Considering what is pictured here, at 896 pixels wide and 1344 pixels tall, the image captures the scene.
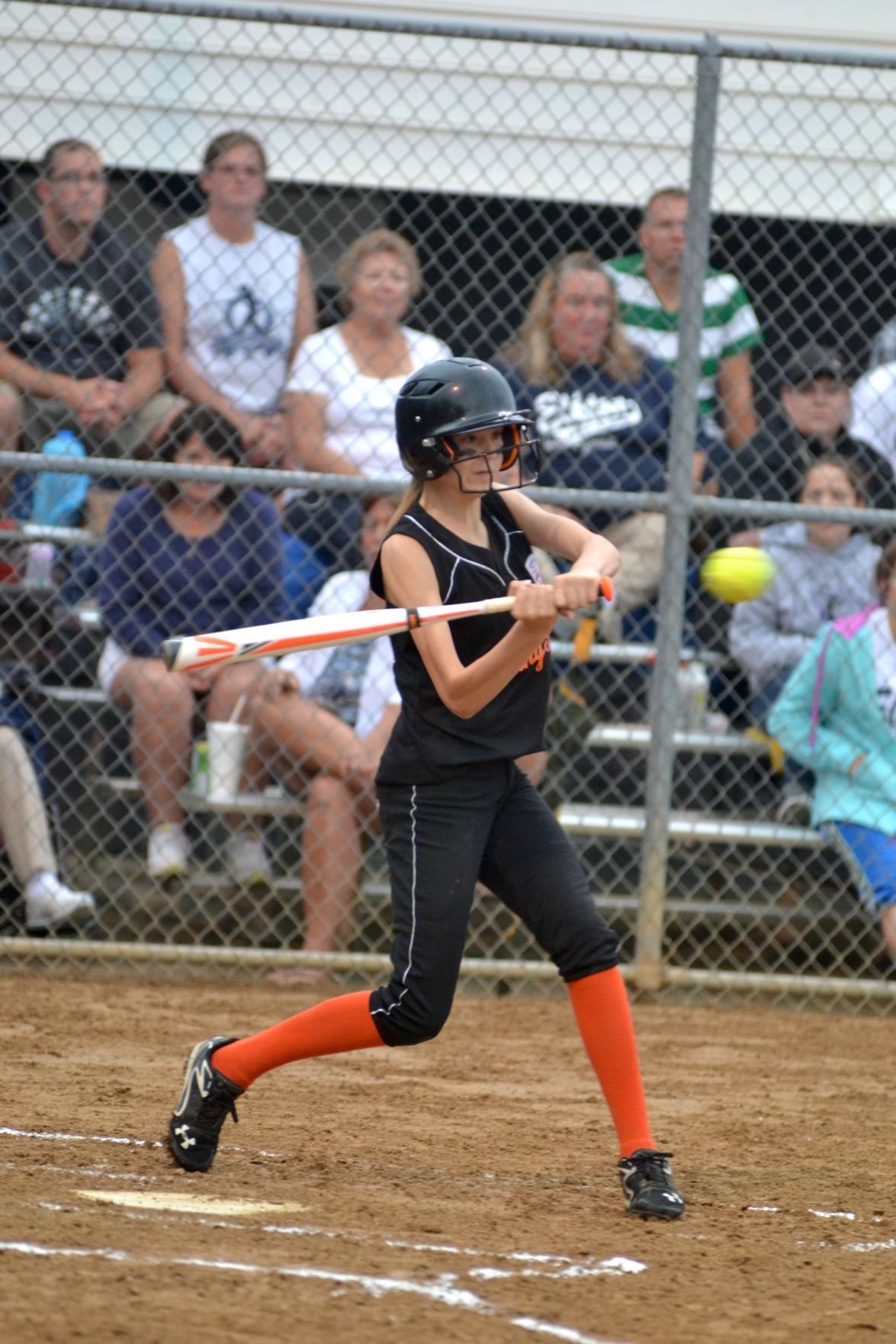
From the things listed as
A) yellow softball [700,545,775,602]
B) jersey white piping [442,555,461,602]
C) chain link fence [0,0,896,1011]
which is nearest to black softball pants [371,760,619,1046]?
jersey white piping [442,555,461,602]

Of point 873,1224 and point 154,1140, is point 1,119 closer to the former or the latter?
point 154,1140

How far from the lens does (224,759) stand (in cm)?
543

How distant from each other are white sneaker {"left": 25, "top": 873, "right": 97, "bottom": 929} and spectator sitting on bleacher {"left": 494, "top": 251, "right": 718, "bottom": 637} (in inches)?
84.2

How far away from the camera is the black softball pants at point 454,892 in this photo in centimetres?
326

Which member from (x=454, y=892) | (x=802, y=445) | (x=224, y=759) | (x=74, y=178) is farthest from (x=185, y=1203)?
(x=802, y=445)

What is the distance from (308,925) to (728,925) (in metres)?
1.60

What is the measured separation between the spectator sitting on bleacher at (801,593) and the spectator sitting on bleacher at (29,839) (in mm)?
2500

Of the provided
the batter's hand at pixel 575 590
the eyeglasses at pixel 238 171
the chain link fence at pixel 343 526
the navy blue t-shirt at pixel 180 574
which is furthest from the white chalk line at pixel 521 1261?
the eyeglasses at pixel 238 171

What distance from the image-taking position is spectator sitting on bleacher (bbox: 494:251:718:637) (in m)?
5.96

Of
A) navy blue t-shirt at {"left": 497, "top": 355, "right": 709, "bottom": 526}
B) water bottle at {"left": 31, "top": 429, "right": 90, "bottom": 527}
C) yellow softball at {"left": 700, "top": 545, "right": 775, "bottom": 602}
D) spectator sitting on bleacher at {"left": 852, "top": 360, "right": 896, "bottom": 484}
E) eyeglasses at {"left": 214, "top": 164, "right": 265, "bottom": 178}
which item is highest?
eyeglasses at {"left": 214, "top": 164, "right": 265, "bottom": 178}

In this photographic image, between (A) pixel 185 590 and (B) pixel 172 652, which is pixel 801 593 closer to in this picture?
(A) pixel 185 590

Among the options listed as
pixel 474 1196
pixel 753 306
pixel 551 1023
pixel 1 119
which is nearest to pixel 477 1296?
pixel 474 1196

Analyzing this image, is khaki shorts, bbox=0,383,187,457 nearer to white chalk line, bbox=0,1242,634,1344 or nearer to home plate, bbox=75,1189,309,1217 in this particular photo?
home plate, bbox=75,1189,309,1217

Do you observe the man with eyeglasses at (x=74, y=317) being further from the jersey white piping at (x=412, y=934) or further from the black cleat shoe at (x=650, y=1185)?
the black cleat shoe at (x=650, y=1185)
